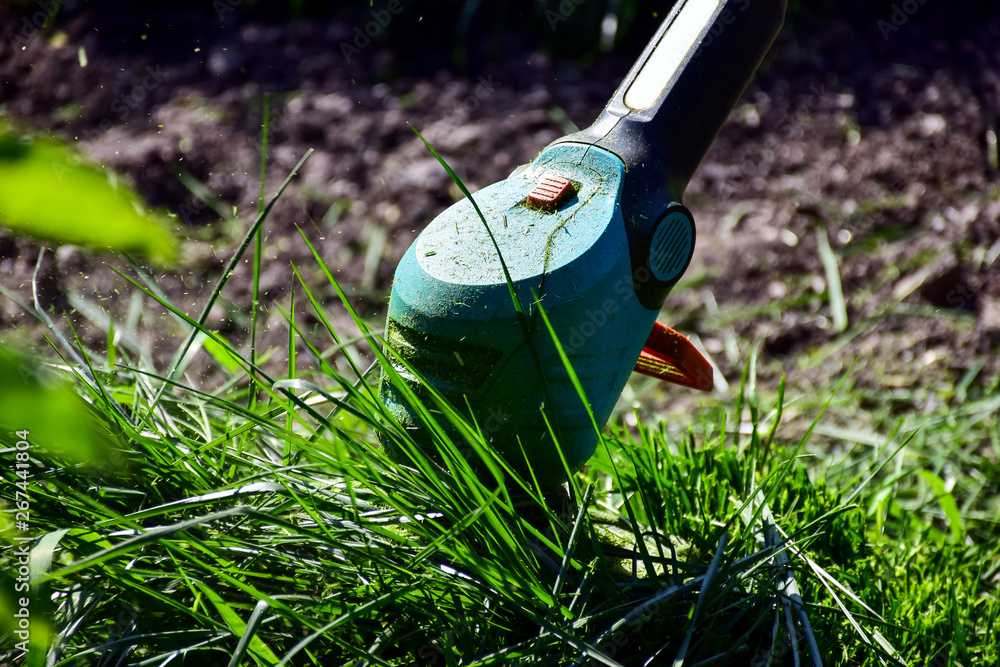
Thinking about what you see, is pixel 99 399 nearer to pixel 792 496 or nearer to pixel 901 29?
pixel 792 496

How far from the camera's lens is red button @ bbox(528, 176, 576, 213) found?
0.93 metres

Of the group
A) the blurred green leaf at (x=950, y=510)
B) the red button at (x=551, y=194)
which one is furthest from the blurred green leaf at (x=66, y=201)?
the blurred green leaf at (x=950, y=510)

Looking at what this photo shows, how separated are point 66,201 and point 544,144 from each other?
237cm

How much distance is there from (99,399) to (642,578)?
2.38 feet

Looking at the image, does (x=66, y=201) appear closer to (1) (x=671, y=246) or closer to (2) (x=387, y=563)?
(2) (x=387, y=563)

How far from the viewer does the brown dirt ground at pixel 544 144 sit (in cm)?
196

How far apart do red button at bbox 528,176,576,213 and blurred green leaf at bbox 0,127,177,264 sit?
676mm

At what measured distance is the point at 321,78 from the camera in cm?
275

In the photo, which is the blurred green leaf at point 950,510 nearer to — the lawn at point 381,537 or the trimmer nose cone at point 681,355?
the lawn at point 381,537

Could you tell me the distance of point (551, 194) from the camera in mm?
→ 935

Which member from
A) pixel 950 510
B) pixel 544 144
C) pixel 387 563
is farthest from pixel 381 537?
pixel 544 144

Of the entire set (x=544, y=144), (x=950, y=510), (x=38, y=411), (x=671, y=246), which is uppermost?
(x=38, y=411)

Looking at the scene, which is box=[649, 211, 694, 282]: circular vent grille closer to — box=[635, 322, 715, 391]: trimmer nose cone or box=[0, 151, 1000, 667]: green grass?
box=[635, 322, 715, 391]: trimmer nose cone

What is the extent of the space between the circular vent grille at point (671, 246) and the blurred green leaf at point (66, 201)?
735 millimetres
